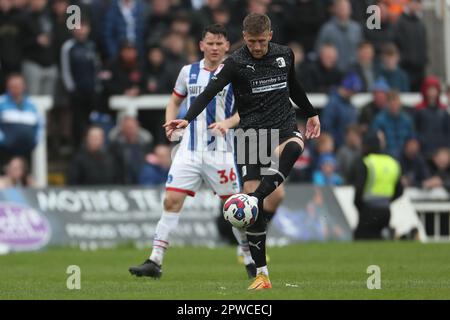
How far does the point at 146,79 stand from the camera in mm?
24156

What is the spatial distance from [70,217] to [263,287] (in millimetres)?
10408

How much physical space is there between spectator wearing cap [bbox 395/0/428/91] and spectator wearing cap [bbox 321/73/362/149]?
232 centimetres

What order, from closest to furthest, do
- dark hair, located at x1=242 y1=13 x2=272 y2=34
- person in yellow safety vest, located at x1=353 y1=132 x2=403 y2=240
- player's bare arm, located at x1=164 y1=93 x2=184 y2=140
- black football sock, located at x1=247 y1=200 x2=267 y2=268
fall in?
dark hair, located at x1=242 y1=13 x2=272 y2=34
black football sock, located at x1=247 y1=200 x2=267 y2=268
player's bare arm, located at x1=164 y1=93 x2=184 y2=140
person in yellow safety vest, located at x1=353 y1=132 x2=403 y2=240

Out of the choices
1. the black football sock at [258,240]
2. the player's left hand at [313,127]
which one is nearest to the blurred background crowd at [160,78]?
the player's left hand at [313,127]

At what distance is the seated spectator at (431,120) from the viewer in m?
24.5

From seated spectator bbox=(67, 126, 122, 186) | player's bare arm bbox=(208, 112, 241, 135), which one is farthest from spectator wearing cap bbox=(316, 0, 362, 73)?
player's bare arm bbox=(208, 112, 241, 135)

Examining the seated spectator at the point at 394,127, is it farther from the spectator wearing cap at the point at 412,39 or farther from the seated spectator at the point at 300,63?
the spectator wearing cap at the point at 412,39

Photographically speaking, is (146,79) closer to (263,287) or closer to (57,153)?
(57,153)

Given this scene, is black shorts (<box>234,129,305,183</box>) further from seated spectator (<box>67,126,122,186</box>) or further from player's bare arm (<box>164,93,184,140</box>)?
seated spectator (<box>67,126,122,186</box>)

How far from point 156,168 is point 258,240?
1090 cm

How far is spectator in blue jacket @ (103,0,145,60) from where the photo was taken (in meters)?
23.6

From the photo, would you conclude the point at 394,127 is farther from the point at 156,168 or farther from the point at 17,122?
the point at 17,122

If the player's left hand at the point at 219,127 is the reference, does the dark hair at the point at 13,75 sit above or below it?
below

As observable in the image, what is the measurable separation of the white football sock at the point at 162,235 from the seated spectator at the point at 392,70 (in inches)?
466
